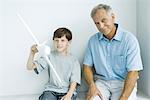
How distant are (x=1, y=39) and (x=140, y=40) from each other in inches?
37.3

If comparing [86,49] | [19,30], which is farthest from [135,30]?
[19,30]

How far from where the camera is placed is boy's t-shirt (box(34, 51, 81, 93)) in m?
1.78

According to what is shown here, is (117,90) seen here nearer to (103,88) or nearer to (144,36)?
(103,88)

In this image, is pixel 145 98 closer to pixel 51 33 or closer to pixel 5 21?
pixel 51 33

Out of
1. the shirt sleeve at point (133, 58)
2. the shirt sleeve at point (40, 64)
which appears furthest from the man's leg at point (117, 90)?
the shirt sleeve at point (40, 64)

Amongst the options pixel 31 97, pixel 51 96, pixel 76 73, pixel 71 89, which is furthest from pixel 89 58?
pixel 31 97

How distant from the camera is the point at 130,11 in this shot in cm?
200

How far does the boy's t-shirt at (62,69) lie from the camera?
5.83 ft

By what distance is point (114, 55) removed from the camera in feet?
5.71

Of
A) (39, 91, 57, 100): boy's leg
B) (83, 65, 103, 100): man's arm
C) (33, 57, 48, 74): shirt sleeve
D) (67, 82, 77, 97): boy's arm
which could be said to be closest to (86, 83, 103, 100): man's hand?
(83, 65, 103, 100): man's arm

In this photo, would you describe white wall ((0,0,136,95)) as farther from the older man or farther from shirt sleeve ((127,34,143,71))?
shirt sleeve ((127,34,143,71))

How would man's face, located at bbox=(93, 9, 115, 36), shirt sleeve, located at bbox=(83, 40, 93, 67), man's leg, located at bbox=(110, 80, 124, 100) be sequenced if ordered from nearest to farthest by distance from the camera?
1. man's face, located at bbox=(93, 9, 115, 36)
2. man's leg, located at bbox=(110, 80, 124, 100)
3. shirt sleeve, located at bbox=(83, 40, 93, 67)

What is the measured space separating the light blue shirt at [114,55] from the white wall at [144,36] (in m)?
0.18

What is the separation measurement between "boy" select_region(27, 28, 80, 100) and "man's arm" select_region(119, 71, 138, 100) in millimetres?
308
